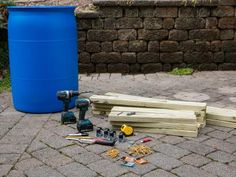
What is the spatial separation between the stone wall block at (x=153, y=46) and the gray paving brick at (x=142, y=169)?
4.32 m

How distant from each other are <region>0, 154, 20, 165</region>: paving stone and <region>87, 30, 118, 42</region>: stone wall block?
13.5 ft

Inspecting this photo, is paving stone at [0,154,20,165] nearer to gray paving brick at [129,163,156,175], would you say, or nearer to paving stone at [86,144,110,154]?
paving stone at [86,144,110,154]

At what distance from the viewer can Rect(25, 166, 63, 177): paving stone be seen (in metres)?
3.15

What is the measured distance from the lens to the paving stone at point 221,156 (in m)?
3.44

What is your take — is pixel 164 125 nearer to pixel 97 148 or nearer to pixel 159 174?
pixel 97 148

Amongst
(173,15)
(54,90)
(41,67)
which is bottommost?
(54,90)

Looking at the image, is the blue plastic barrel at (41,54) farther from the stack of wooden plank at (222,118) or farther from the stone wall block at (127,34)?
the stone wall block at (127,34)

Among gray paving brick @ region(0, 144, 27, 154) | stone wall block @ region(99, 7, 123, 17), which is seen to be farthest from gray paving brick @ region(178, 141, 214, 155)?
stone wall block @ region(99, 7, 123, 17)

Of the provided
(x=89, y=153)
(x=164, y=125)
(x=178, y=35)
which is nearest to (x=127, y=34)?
(x=178, y=35)

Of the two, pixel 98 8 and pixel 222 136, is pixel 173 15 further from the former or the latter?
pixel 222 136

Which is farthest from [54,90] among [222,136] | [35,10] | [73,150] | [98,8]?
[98,8]

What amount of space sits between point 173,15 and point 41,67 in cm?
341

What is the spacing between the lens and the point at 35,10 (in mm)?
4523

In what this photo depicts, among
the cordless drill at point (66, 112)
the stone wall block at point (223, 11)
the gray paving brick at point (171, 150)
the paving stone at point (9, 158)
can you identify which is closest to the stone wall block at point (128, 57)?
the stone wall block at point (223, 11)
